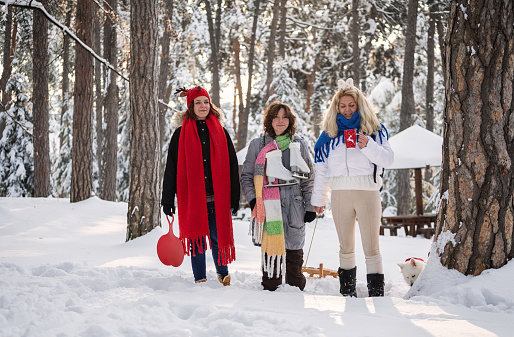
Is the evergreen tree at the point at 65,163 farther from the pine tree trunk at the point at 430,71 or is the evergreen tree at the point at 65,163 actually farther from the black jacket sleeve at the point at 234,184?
the black jacket sleeve at the point at 234,184

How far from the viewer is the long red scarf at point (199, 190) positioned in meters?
4.03

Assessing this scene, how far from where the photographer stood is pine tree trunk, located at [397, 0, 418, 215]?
43.4ft

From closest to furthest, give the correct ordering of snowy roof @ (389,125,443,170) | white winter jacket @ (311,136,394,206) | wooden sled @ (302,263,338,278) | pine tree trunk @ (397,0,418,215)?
white winter jacket @ (311,136,394,206) < wooden sled @ (302,263,338,278) < snowy roof @ (389,125,443,170) < pine tree trunk @ (397,0,418,215)

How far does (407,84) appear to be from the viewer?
1338 centimetres

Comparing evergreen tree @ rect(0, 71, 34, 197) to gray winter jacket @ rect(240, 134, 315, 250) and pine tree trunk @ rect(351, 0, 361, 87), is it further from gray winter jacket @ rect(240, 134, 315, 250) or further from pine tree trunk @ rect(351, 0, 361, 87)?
gray winter jacket @ rect(240, 134, 315, 250)

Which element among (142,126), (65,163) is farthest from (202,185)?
(65,163)

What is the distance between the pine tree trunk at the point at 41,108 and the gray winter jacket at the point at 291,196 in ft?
30.6

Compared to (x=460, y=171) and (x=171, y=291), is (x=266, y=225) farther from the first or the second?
(x=460, y=171)

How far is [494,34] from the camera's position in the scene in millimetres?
3420

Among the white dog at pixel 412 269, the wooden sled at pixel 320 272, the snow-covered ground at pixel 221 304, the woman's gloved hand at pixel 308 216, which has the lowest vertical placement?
the wooden sled at pixel 320 272

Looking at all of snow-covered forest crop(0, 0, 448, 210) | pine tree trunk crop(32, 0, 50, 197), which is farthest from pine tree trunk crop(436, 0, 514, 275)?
snow-covered forest crop(0, 0, 448, 210)

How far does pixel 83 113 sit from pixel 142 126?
4.66 m

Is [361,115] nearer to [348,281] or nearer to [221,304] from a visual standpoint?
[348,281]

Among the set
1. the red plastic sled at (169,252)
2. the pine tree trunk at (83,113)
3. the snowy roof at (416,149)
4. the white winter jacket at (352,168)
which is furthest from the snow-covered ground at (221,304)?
the snowy roof at (416,149)
